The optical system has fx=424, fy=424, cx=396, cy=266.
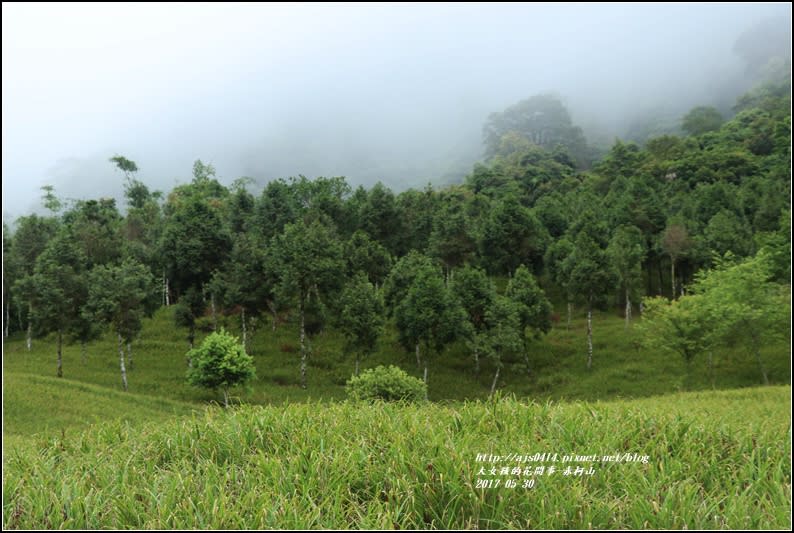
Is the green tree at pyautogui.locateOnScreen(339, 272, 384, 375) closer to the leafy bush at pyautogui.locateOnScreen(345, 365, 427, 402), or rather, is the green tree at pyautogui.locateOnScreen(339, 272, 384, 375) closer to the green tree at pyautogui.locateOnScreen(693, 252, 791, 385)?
the leafy bush at pyautogui.locateOnScreen(345, 365, 427, 402)

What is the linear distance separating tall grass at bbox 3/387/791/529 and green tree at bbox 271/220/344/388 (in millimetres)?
23580

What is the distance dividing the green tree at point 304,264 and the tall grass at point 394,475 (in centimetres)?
2358

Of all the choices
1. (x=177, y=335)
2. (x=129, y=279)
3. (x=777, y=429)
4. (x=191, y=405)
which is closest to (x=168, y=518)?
(x=777, y=429)

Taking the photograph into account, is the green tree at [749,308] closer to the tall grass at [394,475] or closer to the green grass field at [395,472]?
the tall grass at [394,475]

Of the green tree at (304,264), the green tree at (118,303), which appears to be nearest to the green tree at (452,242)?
the green tree at (304,264)

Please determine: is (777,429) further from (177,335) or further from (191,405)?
(177,335)

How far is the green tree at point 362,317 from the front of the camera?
2719cm

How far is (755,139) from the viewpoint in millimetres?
74250

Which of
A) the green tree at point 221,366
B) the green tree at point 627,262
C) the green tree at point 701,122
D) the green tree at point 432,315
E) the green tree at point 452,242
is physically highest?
the green tree at point 701,122

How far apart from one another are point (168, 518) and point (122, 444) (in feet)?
7.03

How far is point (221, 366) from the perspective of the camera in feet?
72.1

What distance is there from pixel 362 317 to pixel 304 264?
17.6 feet

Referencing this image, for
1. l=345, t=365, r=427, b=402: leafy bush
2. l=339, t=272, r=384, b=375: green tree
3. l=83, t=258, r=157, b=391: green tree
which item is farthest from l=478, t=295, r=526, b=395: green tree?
l=83, t=258, r=157, b=391: green tree

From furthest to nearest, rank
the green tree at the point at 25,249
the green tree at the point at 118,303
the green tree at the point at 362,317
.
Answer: the green tree at the point at 25,249
the green tree at the point at 362,317
the green tree at the point at 118,303
